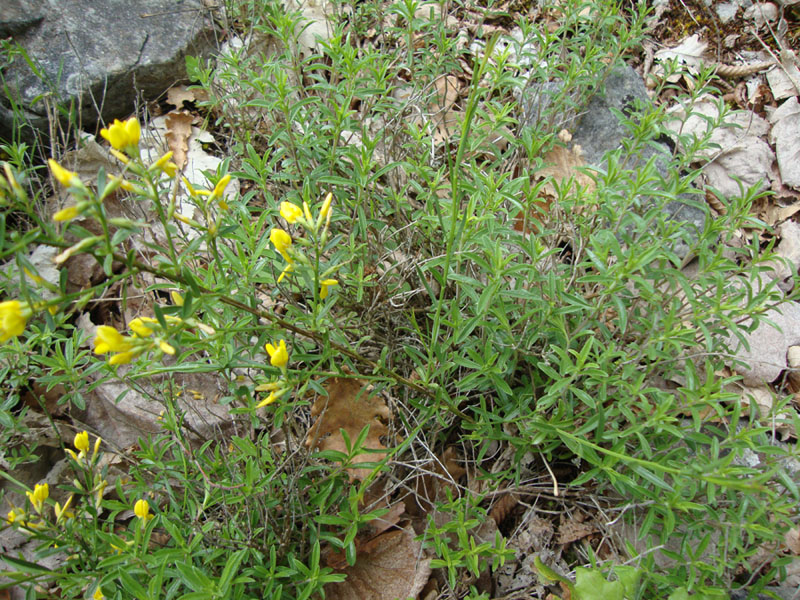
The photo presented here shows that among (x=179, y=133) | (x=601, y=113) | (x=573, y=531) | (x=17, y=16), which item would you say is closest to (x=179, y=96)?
(x=179, y=133)

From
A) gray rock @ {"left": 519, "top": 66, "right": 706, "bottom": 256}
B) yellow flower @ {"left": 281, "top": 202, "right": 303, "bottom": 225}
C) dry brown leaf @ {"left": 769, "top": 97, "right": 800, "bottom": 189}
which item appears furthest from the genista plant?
dry brown leaf @ {"left": 769, "top": 97, "right": 800, "bottom": 189}

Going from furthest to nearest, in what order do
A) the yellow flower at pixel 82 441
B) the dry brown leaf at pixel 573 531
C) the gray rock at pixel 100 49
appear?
the gray rock at pixel 100 49 < the dry brown leaf at pixel 573 531 < the yellow flower at pixel 82 441

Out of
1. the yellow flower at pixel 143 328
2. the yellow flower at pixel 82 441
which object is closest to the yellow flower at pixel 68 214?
the yellow flower at pixel 143 328

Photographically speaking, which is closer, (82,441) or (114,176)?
(114,176)

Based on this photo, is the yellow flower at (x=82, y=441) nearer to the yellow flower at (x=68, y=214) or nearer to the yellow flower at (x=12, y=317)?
the yellow flower at (x=12, y=317)

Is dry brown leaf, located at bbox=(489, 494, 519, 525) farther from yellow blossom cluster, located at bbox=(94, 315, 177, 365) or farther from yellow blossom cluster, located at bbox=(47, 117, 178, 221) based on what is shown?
yellow blossom cluster, located at bbox=(47, 117, 178, 221)

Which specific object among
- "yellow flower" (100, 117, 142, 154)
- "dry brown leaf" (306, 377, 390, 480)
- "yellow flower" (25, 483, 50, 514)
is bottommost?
"dry brown leaf" (306, 377, 390, 480)

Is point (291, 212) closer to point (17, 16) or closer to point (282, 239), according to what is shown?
point (282, 239)
